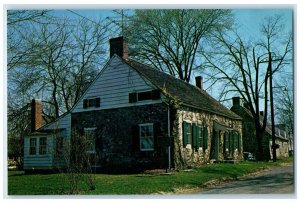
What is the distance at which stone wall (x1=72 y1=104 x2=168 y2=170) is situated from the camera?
52.2ft

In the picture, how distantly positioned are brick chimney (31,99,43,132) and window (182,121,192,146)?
5441 millimetres

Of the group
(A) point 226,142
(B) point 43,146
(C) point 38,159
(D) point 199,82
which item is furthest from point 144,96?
(D) point 199,82

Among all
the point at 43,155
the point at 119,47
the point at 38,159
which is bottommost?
the point at 38,159

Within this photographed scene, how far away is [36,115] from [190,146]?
20.0ft

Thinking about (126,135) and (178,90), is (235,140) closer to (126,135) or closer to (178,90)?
(178,90)

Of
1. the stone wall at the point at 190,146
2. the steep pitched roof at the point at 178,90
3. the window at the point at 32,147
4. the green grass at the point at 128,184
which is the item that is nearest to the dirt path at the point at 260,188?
the green grass at the point at 128,184

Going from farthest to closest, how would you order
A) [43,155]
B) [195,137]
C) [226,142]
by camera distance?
[226,142]
[43,155]
[195,137]

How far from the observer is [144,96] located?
16.2 meters

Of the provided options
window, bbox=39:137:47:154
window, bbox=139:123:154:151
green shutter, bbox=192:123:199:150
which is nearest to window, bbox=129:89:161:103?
window, bbox=139:123:154:151

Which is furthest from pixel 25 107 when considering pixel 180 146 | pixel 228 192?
pixel 228 192

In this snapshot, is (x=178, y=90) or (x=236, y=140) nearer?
(x=178, y=90)

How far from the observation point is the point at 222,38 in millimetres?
14977

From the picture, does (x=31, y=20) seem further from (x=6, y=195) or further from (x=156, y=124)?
(x=156, y=124)

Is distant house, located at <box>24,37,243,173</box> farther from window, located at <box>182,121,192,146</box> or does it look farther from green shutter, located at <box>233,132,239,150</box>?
green shutter, located at <box>233,132,239,150</box>
